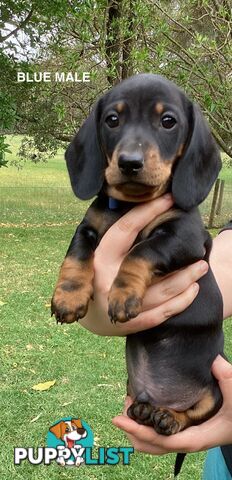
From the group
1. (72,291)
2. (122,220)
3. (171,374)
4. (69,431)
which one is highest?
(122,220)

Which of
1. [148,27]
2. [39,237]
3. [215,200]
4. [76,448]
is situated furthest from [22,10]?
[76,448]

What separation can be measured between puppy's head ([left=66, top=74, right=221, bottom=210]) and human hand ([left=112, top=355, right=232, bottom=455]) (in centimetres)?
56

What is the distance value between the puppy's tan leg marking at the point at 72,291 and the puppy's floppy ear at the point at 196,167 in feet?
1.17

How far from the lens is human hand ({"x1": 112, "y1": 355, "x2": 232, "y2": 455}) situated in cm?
179

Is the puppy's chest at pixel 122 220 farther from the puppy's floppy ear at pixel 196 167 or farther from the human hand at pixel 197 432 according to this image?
the human hand at pixel 197 432

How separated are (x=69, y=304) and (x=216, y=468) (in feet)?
3.38

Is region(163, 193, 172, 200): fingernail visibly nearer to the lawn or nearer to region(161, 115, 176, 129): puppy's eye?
region(161, 115, 176, 129): puppy's eye

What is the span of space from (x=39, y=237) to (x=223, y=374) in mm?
8407

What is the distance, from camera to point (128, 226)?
1.80m

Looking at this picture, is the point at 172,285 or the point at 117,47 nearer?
the point at 172,285

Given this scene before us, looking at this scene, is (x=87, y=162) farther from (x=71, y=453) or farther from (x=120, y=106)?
(x=71, y=453)

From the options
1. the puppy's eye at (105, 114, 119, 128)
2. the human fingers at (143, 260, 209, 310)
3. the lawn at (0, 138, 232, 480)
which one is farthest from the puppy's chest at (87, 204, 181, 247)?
the lawn at (0, 138, 232, 480)

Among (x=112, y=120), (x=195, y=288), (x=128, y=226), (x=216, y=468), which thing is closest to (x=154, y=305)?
(x=195, y=288)

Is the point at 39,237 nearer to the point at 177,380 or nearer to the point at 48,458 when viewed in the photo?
the point at 48,458
